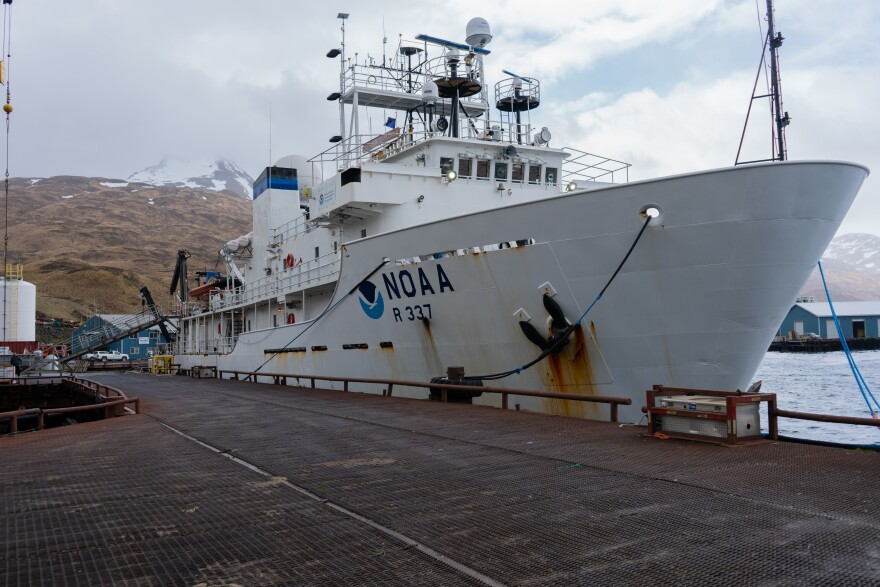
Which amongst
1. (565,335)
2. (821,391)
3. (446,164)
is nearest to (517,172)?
(446,164)

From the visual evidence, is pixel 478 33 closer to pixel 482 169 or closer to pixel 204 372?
pixel 482 169

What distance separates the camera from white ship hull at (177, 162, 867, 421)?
8828 mm

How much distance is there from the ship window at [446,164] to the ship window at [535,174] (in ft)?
7.22

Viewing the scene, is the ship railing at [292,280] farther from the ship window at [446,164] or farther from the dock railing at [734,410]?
the dock railing at [734,410]

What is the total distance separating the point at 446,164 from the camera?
15.9 m

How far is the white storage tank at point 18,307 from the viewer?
32156mm

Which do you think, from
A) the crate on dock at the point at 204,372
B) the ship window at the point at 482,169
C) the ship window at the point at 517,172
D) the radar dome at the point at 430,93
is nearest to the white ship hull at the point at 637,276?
the ship window at the point at 482,169

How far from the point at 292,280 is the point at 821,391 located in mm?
22449

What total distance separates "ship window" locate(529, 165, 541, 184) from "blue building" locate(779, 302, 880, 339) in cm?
4891

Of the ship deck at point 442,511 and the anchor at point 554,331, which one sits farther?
the anchor at point 554,331

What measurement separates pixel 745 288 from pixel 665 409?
2603mm

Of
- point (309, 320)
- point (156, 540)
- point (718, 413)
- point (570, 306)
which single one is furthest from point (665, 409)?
point (309, 320)

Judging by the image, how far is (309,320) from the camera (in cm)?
1755

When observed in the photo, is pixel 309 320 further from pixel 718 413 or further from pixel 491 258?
pixel 718 413
